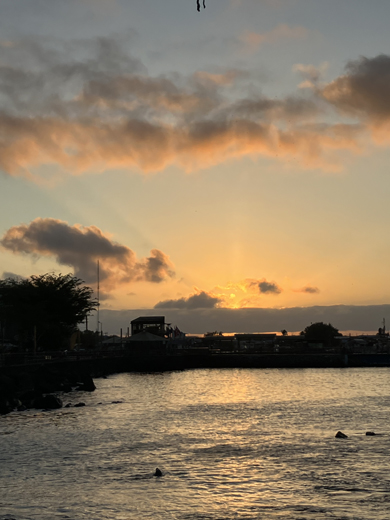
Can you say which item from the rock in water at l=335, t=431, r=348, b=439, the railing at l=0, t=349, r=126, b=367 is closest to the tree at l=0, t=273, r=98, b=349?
the railing at l=0, t=349, r=126, b=367

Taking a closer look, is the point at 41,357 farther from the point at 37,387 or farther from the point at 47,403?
the point at 47,403

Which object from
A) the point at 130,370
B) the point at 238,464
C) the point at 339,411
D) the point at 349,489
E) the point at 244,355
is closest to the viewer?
the point at 349,489

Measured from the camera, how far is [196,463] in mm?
29188

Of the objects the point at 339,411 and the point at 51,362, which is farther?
the point at 51,362

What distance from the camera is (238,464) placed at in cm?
2909

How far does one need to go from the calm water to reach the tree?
34928mm

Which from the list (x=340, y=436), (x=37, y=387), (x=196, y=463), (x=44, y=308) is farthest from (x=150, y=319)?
(x=196, y=463)

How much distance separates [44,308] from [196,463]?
6778 centimetres

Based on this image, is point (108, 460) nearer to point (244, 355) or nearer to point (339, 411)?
point (339, 411)

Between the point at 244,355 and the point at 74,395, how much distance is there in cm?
7082

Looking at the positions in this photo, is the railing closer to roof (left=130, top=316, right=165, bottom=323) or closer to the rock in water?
the rock in water

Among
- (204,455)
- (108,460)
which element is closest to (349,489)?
(204,455)

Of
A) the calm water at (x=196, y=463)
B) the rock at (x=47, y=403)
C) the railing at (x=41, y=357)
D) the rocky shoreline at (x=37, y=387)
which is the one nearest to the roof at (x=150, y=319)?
the railing at (x=41, y=357)

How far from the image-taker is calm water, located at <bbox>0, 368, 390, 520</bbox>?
21.7m
